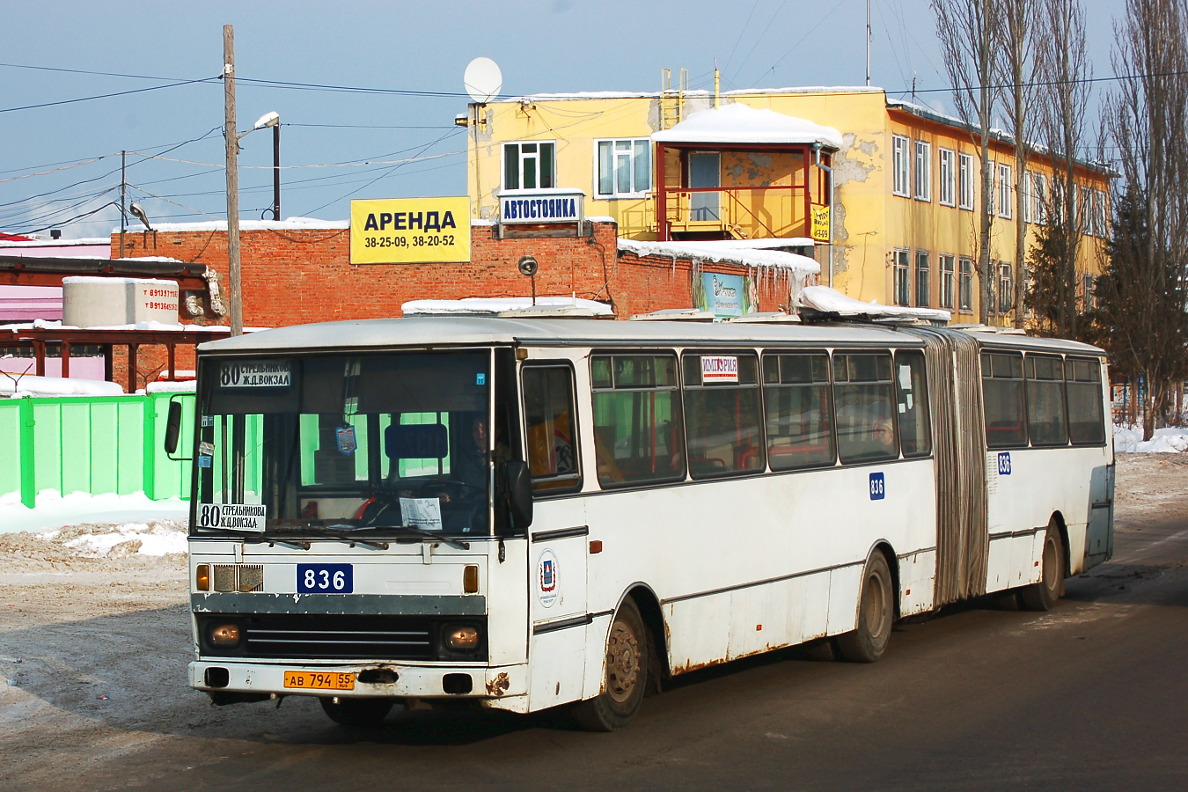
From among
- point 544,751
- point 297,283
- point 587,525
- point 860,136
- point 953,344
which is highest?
point 860,136

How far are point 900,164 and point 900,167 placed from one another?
107 millimetres

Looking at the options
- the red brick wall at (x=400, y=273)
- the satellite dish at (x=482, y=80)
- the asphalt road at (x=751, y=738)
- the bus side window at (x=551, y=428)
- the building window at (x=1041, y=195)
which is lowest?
the asphalt road at (x=751, y=738)

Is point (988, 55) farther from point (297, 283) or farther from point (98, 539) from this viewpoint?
point (98, 539)

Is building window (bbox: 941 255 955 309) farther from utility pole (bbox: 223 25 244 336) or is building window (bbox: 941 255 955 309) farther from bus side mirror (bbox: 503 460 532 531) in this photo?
bus side mirror (bbox: 503 460 532 531)

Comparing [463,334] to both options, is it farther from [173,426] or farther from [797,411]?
[797,411]

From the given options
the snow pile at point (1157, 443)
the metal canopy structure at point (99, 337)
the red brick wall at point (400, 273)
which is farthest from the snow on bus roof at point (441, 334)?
the snow pile at point (1157, 443)

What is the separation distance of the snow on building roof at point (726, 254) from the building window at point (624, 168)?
23.7 ft

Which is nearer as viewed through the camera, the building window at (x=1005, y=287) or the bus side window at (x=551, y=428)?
the bus side window at (x=551, y=428)

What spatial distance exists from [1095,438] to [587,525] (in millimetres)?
10077

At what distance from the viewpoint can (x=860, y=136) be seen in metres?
47.8

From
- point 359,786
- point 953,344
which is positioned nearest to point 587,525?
point 359,786

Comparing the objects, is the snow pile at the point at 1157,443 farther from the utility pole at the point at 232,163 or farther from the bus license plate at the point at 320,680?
the bus license plate at the point at 320,680

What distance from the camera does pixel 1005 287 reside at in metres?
56.0

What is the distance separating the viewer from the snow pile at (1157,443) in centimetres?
4431
